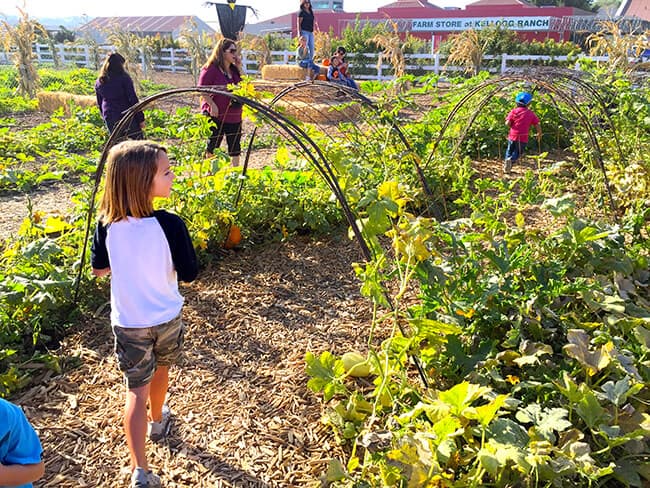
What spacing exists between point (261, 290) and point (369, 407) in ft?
4.74

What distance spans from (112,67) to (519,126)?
431 cm

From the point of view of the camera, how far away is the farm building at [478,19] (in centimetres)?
2328

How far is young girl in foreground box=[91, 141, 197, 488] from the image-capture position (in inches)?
77.5

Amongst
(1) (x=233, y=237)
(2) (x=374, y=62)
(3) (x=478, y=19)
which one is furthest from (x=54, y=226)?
(3) (x=478, y=19)

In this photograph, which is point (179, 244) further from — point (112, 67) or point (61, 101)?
point (61, 101)

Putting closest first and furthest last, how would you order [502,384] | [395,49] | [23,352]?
[502,384]
[23,352]
[395,49]

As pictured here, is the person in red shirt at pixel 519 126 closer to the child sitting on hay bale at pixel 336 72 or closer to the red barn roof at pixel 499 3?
the child sitting on hay bale at pixel 336 72

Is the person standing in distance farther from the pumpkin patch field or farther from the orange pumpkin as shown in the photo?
the orange pumpkin

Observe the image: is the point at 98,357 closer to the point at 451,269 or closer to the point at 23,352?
the point at 23,352

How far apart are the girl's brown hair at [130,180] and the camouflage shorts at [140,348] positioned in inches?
17.3

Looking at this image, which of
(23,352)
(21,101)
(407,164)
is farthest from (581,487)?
(21,101)

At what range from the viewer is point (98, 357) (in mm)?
2891

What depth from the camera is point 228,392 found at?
264 centimetres

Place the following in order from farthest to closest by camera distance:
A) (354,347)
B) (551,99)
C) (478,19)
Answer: (478,19) → (551,99) → (354,347)
